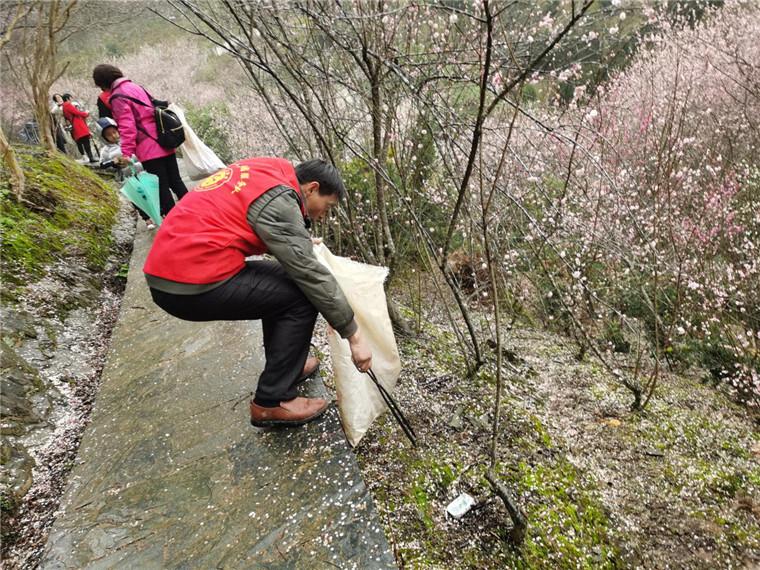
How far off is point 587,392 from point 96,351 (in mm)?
3435

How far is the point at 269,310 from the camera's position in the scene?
1925 mm

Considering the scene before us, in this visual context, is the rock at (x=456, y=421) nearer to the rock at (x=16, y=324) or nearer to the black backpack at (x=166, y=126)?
the rock at (x=16, y=324)

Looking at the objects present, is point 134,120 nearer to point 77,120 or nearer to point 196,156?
point 196,156

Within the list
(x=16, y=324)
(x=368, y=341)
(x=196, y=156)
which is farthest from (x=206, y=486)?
(x=196, y=156)

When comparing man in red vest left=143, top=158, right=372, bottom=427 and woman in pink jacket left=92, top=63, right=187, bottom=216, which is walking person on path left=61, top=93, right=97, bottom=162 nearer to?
woman in pink jacket left=92, top=63, right=187, bottom=216

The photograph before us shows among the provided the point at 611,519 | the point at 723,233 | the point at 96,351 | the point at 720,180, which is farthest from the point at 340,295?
the point at 720,180

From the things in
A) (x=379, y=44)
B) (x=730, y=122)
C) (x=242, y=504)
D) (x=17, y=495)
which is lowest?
(x=17, y=495)

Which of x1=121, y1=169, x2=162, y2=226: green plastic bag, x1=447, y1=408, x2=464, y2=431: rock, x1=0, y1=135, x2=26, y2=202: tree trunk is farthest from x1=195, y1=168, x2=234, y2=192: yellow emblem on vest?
x1=0, y1=135, x2=26, y2=202: tree trunk

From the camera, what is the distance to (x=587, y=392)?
9.59 feet

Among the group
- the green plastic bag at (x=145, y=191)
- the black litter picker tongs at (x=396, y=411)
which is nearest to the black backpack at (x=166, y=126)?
the green plastic bag at (x=145, y=191)

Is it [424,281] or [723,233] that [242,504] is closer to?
[424,281]

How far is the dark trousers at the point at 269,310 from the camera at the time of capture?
6.04ft

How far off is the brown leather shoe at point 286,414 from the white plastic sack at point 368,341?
0.74ft

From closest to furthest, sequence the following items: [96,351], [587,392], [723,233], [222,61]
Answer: [587,392] < [96,351] < [723,233] < [222,61]
